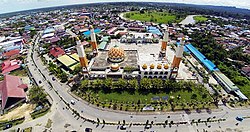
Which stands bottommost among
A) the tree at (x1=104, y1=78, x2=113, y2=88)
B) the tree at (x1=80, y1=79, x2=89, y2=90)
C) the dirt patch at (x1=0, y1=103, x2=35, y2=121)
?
the dirt patch at (x1=0, y1=103, x2=35, y2=121)

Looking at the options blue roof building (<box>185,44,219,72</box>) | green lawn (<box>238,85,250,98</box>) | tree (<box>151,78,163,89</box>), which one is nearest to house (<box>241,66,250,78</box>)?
green lawn (<box>238,85,250,98</box>)

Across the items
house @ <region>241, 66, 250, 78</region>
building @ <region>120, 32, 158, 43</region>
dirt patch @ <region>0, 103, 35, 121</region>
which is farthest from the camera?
building @ <region>120, 32, 158, 43</region>

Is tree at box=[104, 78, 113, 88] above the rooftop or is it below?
below

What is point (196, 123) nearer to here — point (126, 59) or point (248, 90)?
point (248, 90)

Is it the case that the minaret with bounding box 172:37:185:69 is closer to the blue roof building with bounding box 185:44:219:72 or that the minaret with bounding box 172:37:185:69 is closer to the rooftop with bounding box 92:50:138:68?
the rooftop with bounding box 92:50:138:68

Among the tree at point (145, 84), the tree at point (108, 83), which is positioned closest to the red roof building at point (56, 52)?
the tree at point (108, 83)

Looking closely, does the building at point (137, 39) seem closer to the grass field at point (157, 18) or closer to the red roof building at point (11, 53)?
the red roof building at point (11, 53)

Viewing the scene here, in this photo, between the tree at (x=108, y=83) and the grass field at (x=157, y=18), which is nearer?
the tree at (x=108, y=83)
